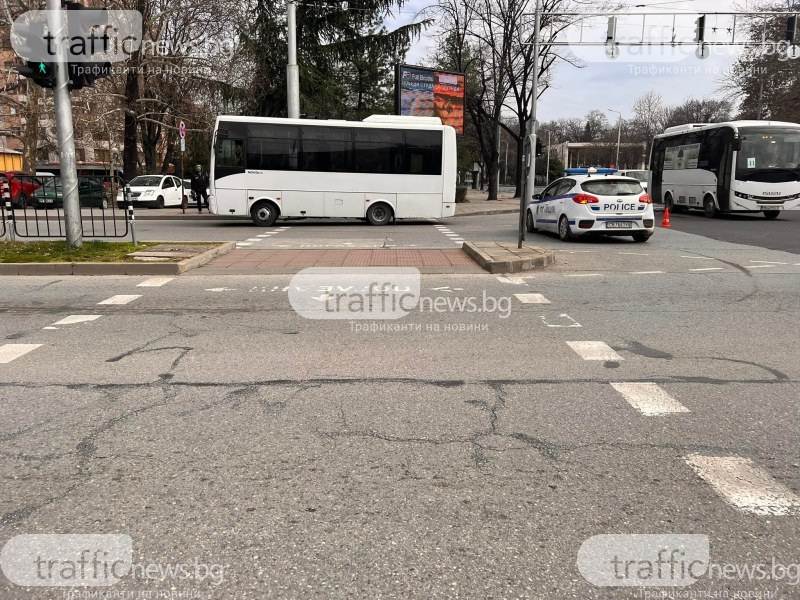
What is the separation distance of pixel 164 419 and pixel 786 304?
7825 millimetres

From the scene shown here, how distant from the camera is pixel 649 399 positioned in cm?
455

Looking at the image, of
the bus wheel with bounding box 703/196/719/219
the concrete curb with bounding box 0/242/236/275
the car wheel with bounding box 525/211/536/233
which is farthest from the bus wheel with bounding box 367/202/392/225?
the bus wheel with bounding box 703/196/719/219

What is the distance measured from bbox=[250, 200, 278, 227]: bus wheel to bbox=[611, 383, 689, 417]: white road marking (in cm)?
1679

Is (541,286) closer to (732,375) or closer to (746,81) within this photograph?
(732,375)

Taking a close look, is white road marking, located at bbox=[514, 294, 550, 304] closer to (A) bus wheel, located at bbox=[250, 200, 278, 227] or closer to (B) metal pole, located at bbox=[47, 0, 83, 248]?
(B) metal pole, located at bbox=[47, 0, 83, 248]

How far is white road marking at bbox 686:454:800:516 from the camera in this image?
121 inches

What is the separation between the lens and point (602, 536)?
9.27 ft

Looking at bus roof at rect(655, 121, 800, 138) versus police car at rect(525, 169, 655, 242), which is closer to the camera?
police car at rect(525, 169, 655, 242)

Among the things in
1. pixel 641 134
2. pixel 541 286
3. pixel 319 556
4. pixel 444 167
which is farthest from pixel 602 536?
pixel 641 134

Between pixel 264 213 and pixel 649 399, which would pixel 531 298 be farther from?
pixel 264 213

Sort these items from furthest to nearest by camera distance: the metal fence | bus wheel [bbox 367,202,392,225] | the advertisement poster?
the advertisement poster, bus wheel [bbox 367,202,392,225], the metal fence

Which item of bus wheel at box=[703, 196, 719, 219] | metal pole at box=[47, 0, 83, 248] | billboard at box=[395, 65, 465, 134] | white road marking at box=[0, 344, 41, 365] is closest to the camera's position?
white road marking at box=[0, 344, 41, 365]

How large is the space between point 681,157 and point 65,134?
23.6m

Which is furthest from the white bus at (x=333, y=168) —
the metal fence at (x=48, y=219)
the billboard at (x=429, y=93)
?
the billboard at (x=429, y=93)
